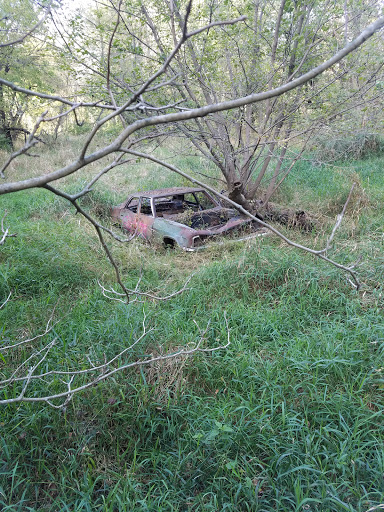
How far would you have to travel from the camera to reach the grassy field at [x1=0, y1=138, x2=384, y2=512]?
2.03m

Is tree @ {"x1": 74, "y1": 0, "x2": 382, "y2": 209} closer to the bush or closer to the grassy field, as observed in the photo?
the grassy field

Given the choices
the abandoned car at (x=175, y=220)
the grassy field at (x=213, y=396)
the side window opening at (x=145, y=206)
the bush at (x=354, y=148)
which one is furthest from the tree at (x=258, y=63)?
the bush at (x=354, y=148)

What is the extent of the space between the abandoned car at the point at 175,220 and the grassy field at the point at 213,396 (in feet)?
Result: 2.66

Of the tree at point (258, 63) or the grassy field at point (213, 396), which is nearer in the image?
the grassy field at point (213, 396)

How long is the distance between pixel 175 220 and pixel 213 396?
3.77 m

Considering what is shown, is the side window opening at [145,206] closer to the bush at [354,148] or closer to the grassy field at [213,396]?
the grassy field at [213,396]

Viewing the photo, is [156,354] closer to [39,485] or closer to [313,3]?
[39,485]

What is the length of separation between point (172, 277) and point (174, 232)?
3.62 feet

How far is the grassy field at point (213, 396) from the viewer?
6.66 ft

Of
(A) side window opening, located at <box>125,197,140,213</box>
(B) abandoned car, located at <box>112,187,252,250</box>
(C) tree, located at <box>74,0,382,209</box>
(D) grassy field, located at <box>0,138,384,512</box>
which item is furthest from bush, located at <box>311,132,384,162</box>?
(D) grassy field, located at <box>0,138,384,512</box>

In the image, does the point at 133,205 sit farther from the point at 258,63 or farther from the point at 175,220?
the point at 258,63

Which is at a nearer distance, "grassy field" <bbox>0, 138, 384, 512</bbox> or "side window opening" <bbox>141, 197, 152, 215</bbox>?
"grassy field" <bbox>0, 138, 384, 512</bbox>

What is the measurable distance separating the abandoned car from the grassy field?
32.0 inches

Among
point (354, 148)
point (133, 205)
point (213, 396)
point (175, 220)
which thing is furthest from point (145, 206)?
point (354, 148)
